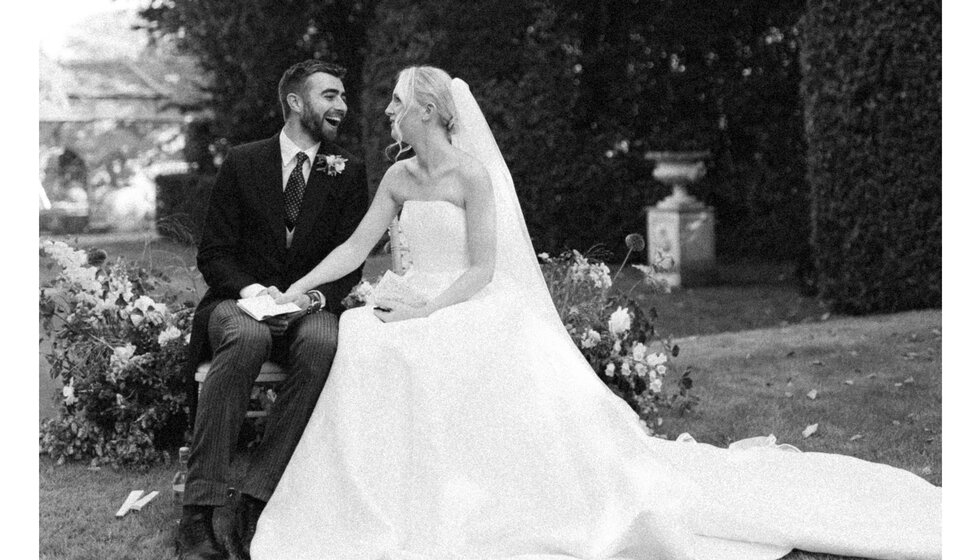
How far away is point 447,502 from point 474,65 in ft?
27.9

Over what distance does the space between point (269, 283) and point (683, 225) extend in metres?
8.65

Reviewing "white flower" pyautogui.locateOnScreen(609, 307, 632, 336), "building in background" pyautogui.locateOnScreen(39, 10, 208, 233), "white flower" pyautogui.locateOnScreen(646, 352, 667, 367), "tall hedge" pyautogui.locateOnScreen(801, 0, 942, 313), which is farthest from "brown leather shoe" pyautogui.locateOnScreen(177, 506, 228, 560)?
"building in background" pyautogui.locateOnScreen(39, 10, 208, 233)

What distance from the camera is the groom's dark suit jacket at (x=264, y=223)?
15.9 ft

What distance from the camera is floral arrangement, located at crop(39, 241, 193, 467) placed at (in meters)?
5.58

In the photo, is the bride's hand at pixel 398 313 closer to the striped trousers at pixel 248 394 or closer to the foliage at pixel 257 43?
the striped trousers at pixel 248 394

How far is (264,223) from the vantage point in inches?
191

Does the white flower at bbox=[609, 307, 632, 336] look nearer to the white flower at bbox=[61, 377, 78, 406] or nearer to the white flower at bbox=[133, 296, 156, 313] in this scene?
the white flower at bbox=[133, 296, 156, 313]

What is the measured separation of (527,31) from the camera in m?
12.2

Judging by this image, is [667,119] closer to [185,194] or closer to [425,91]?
[185,194]

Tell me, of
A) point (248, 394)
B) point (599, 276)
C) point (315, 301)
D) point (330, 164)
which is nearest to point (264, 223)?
point (330, 164)

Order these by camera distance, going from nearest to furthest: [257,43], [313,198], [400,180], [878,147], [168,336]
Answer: [400,180] < [313,198] < [168,336] < [878,147] < [257,43]
